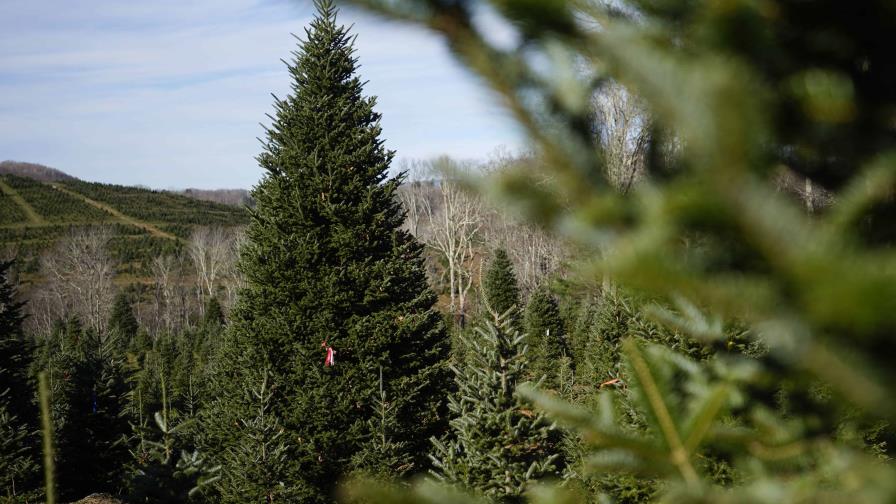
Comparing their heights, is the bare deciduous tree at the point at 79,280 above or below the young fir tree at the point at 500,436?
below

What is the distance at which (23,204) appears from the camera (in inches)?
2648

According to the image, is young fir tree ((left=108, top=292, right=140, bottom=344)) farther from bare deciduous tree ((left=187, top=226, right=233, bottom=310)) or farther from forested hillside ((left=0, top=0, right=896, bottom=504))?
forested hillside ((left=0, top=0, right=896, bottom=504))

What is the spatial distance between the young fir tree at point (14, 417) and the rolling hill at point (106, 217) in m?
43.0

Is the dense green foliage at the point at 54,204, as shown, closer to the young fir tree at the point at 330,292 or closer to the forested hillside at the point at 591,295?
the forested hillside at the point at 591,295

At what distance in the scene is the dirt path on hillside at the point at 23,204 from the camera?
63906mm

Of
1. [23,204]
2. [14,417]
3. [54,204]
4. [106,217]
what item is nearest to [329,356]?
[14,417]

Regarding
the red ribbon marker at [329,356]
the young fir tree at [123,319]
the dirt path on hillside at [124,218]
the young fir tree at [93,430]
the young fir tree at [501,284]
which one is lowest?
the young fir tree at [123,319]

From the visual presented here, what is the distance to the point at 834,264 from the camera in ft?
1.73

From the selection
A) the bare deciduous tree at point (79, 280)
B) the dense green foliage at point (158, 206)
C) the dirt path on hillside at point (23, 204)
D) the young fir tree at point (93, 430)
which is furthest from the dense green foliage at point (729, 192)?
the dirt path on hillside at point (23, 204)

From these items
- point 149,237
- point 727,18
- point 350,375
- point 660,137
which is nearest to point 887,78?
point 660,137

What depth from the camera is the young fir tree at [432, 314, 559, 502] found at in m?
4.90

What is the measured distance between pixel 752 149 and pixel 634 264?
154 millimetres

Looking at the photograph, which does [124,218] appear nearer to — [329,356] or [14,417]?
[14,417]

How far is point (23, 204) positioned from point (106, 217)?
29.3 ft
